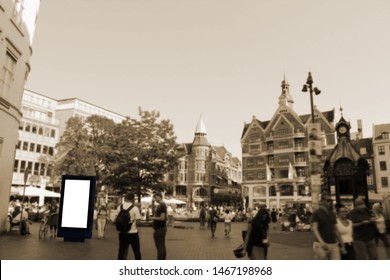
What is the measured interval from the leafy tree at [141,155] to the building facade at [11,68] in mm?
10527

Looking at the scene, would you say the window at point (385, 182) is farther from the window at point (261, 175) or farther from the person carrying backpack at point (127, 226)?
the person carrying backpack at point (127, 226)

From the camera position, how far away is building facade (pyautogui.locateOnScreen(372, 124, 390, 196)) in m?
40.2

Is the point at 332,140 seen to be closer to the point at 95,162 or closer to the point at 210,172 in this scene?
the point at 210,172

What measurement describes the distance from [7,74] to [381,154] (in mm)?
44328

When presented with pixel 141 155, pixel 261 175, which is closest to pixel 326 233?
pixel 141 155

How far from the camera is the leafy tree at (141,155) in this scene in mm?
23547

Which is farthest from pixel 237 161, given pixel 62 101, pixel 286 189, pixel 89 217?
pixel 89 217

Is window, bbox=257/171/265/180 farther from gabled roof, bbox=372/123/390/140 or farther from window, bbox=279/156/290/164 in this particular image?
gabled roof, bbox=372/123/390/140

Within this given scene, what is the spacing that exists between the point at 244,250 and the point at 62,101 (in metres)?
45.9

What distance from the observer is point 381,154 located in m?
42.9

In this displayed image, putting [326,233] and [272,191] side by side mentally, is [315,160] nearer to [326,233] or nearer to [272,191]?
[326,233]

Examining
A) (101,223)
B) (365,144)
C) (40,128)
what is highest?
(40,128)

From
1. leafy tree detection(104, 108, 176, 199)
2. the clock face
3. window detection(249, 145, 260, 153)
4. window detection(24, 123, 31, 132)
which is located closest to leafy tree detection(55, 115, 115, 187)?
leafy tree detection(104, 108, 176, 199)

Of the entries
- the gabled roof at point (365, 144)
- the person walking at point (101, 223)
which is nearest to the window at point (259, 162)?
the gabled roof at point (365, 144)
